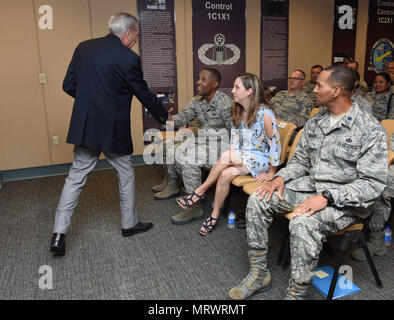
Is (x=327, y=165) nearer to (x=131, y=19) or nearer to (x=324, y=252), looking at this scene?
(x=324, y=252)

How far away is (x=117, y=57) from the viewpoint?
8.19 feet

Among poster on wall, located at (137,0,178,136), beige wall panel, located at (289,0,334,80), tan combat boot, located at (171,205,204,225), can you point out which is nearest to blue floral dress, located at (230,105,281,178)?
tan combat boot, located at (171,205,204,225)

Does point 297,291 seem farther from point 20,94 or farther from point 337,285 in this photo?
point 20,94

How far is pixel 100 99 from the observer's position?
2527 millimetres

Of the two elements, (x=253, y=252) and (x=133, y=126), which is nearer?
(x=253, y=252)

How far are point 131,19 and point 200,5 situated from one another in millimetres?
2782

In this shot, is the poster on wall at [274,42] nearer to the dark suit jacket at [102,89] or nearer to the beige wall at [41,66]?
the beige wall at [41,66]

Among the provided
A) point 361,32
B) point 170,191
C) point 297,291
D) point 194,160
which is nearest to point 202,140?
point 194,160

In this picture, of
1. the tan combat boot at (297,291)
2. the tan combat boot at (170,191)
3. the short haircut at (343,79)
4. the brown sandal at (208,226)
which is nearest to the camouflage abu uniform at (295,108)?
the tan combat boot at (170,191)

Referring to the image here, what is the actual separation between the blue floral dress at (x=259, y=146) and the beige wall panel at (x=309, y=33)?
134 inches

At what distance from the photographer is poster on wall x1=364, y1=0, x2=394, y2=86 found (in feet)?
20.1
